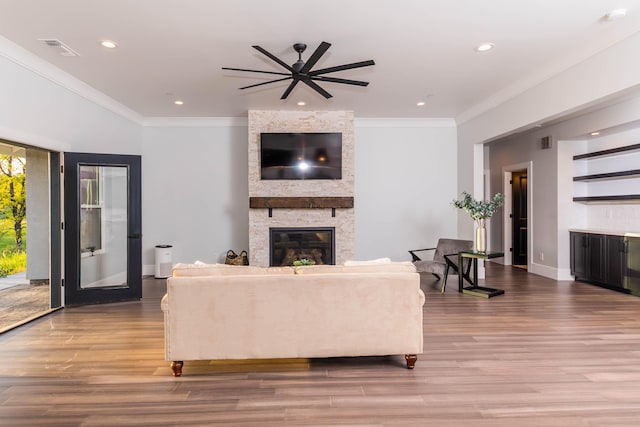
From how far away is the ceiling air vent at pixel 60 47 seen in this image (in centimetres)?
380

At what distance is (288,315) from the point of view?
2.76 m

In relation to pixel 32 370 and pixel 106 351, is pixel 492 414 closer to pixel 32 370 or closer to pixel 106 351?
pixel 106 351

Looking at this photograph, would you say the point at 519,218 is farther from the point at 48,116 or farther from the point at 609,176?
the point at 48,116

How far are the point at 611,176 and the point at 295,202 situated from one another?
4.83 m

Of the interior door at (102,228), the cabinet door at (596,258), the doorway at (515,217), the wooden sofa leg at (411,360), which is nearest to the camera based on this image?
the wooden sofa leg at (411,360)

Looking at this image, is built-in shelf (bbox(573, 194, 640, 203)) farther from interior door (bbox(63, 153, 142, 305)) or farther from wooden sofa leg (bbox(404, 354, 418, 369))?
interior door (bbox(63, 153, 142, 305))

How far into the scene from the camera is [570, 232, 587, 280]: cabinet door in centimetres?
605

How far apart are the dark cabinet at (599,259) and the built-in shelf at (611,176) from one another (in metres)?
0.58

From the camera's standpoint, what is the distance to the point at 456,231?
7277 mm

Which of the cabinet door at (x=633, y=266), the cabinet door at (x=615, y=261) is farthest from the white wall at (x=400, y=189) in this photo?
the cabinet door at (x=633, y=266)

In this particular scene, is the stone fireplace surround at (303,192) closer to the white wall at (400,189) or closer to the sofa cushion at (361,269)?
the white wall at (400,189)

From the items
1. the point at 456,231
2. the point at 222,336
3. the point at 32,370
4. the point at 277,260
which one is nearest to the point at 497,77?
the point at 456,231

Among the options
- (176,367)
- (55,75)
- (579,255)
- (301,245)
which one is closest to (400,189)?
(301,245)

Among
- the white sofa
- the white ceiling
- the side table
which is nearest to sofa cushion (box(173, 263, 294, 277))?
the white sofa
